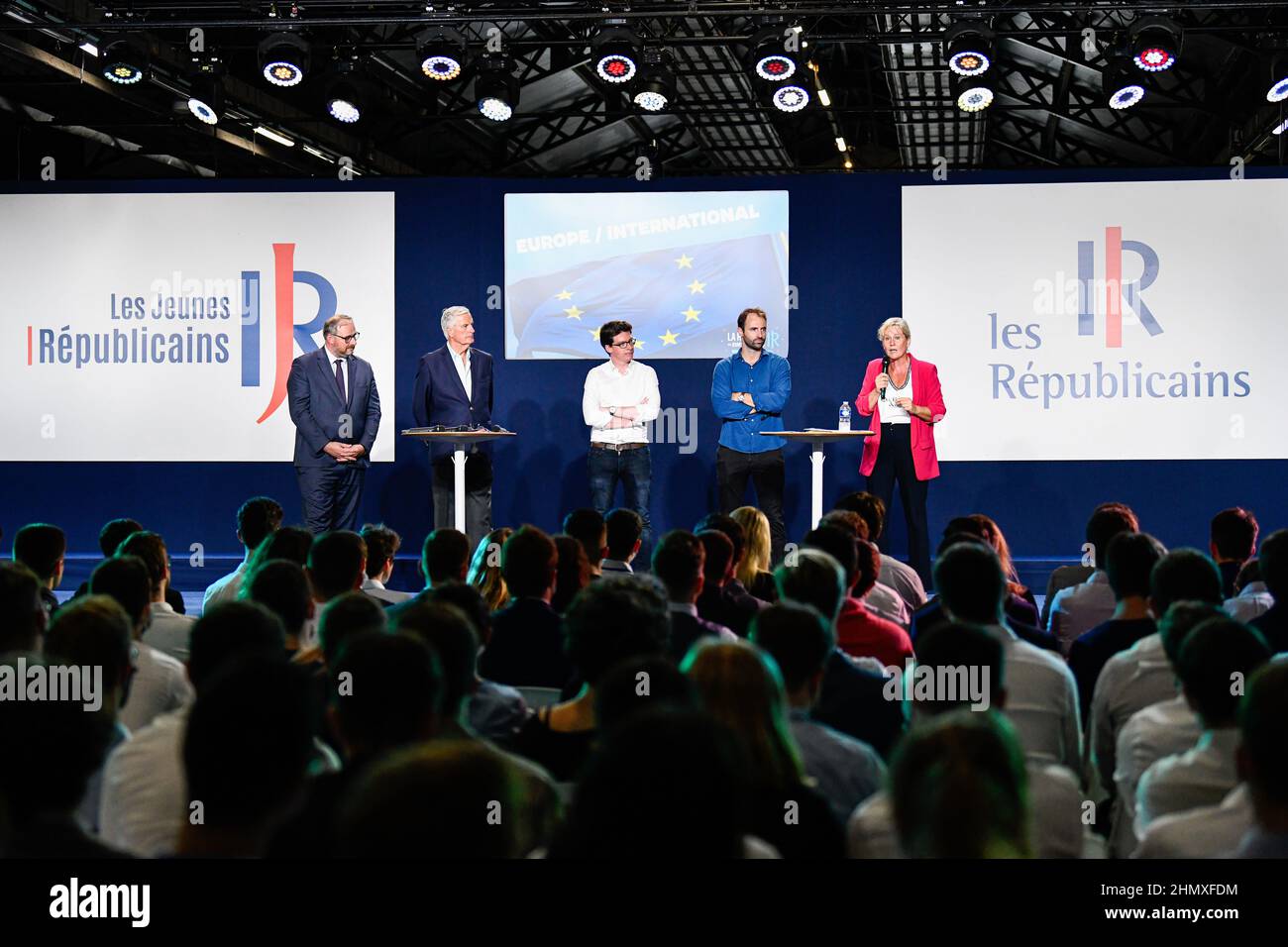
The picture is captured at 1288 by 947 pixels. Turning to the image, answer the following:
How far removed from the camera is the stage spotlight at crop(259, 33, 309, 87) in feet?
25.6

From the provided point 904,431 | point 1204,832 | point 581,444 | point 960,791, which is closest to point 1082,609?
point 1204,832

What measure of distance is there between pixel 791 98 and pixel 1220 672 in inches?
255

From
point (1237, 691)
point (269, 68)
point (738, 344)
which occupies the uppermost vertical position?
point (269, 68)

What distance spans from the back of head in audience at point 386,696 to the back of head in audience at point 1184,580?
2050 millimetres

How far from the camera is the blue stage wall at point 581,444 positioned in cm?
898

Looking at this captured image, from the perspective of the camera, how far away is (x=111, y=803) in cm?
211

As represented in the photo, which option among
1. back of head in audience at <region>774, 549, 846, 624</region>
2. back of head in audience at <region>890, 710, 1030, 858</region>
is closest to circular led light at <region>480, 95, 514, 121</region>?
back of head in audience at <region>774, 549, 846, 624</region>

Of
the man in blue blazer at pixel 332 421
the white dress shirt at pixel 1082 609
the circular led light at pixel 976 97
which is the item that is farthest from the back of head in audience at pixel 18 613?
the circular led light at pixel 976 97

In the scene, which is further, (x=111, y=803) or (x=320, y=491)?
(x=320, y=491)

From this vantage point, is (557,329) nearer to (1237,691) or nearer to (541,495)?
(541,495)

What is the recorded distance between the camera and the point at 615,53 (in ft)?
25.2

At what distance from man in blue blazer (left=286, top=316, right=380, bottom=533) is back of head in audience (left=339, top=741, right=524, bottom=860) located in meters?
6.39
